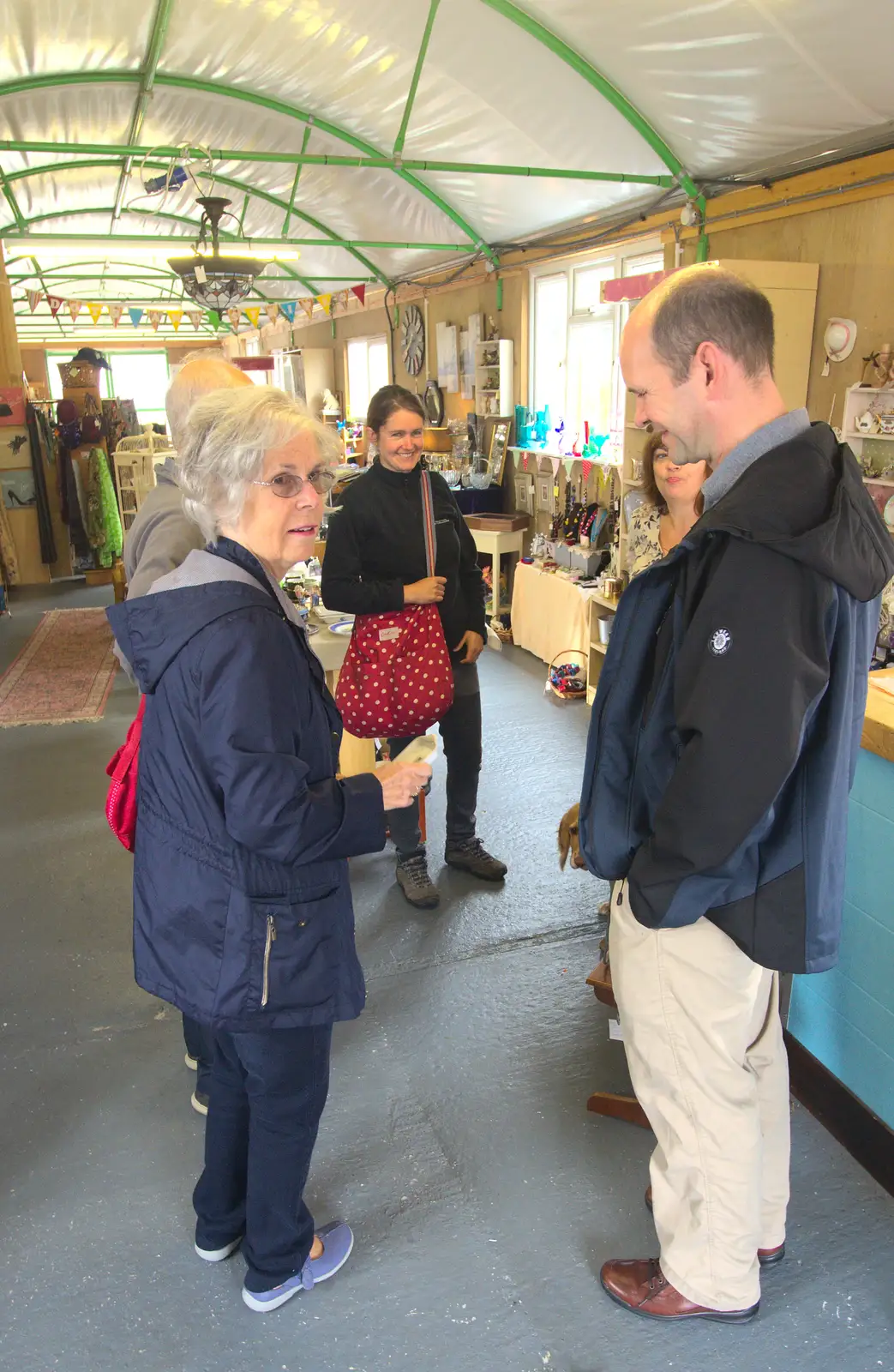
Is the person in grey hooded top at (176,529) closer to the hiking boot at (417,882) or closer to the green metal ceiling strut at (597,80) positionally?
the hiking boot at (417,882)

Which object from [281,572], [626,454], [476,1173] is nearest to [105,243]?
[626,454]

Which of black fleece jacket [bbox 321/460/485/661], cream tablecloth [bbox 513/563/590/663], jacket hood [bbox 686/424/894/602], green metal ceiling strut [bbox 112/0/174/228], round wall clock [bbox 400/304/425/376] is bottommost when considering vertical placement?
cream tablecloth [bbox 513/563/590/663]

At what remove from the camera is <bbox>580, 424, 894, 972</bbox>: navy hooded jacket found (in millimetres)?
1248

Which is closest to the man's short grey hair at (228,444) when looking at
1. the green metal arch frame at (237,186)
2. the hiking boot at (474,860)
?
the hiking boot at (474,860)

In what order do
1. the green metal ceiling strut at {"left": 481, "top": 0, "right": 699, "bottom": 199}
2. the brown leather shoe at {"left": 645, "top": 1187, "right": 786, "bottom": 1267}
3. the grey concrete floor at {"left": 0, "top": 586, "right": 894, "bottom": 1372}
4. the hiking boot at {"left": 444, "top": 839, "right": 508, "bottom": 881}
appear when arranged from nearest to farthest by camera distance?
1. the grey concrete floor at {"left": 0, "top": 586, "right": 894, "bottom": 1372}
2. the brown leather shoe at {"left": 645, "top": 1187, "right": 786, "bottom": 1267}
3. the hiking boot at {"left": 444, "top": 839, "right": 508, "bottom": 881}
4. the green metal ceiling strut at {"left": 481, "top": 0, "right": 699, "bottom": 199}

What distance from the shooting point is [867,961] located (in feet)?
6.59

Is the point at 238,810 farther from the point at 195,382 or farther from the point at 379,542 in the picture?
the point at 379,542

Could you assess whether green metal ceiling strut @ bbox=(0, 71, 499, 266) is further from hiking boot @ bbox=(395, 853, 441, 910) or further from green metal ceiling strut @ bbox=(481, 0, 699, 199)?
hiking boot @ bbox=(395, 853, 441, 910)

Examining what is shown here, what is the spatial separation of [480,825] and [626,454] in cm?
235

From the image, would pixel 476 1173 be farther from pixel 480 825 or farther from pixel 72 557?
pixel 72 557

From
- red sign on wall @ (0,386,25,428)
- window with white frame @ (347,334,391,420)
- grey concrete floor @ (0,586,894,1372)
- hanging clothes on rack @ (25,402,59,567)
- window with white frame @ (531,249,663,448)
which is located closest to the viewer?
grey concrete floor @ (0,586,894,1372)

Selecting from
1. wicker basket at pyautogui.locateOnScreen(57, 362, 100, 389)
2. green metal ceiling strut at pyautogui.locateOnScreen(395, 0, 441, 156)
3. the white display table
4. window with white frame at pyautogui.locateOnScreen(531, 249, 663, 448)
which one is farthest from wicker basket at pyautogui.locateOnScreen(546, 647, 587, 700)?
wicker basket at pyautogui.locateOnScreen(57, 362, 100, 389)

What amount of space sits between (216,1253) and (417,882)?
1484 millimetres

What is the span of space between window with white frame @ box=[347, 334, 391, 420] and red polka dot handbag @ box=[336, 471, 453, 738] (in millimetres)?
8477
